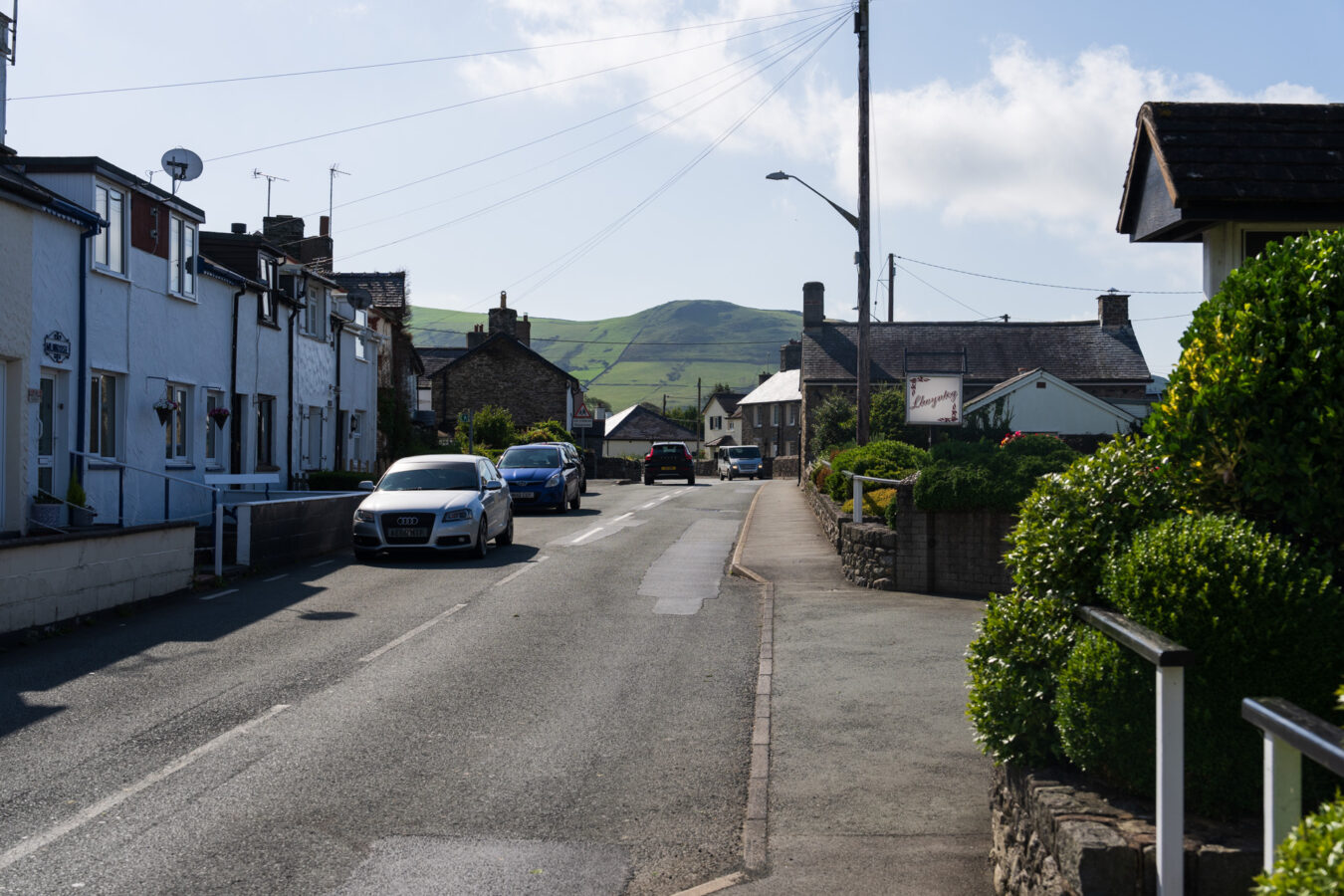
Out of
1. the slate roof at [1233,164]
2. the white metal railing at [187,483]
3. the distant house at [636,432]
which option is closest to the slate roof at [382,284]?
the white metal railing at [187,483]

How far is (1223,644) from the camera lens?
3934mm

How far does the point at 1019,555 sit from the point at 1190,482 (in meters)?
0.84

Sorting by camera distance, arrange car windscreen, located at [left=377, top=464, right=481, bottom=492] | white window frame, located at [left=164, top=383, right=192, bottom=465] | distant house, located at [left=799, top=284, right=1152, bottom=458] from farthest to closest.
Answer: distant house, located at [left=799, top=284, right=1152, bottom=458] < white window frame, located at [left=164, top=383, right=192, bottom=465] < car windscreen, located at [left=377, top=464, right=481, bottom=492]

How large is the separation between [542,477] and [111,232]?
12.8 meters

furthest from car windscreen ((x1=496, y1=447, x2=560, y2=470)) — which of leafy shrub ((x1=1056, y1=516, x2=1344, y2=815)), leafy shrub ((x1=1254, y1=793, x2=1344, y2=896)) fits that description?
leafy shrub ((x1=1254, y1=793, x2=1344, y2=896))

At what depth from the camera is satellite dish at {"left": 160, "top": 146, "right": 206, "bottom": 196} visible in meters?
23.5

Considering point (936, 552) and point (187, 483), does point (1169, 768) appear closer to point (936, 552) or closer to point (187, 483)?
point (936, 552)

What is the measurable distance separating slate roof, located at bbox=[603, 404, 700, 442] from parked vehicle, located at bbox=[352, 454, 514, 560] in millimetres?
95060

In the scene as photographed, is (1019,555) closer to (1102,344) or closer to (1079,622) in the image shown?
(1079,622)

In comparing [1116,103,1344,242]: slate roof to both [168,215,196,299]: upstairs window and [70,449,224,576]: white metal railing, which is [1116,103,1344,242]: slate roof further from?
[168,215,196,299]: upstairs window

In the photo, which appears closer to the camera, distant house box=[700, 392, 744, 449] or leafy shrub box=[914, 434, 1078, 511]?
leafy shrub box=[914, 434, 1078, 511]

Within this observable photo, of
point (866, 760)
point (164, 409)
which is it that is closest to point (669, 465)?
point (164, 409)

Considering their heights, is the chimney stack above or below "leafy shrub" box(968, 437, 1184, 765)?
above

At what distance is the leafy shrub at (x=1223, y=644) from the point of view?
389 centimetres
